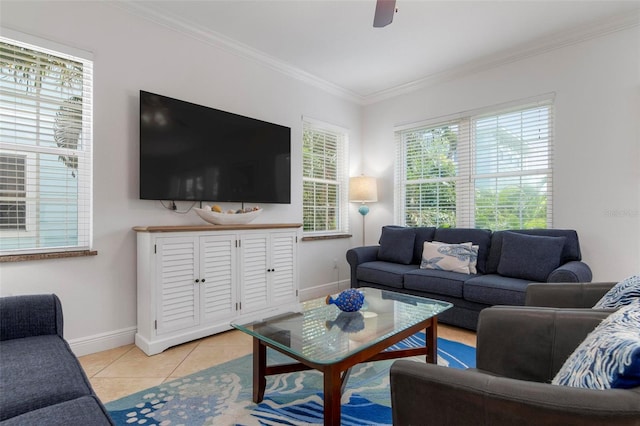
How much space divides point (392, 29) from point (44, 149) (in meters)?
3.01

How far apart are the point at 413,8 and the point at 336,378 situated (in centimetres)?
283

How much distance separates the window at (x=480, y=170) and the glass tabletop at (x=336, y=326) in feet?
6.31

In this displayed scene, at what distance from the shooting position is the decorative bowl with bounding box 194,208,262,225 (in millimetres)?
2854

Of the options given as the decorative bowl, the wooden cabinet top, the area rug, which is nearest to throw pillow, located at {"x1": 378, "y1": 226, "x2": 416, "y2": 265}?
the wooden cabinet top

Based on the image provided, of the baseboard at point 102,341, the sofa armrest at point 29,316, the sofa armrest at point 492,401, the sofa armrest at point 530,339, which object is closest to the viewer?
the sofa armrest at point 492,401

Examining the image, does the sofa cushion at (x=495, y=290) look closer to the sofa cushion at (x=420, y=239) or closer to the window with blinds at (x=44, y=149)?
the sofa cushion at (x=420, y=239)

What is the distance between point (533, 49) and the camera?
330 cm

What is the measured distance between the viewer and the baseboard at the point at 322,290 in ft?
13.2

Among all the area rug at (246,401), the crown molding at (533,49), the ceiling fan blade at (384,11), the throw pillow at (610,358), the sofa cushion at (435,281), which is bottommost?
the area rug at (246,401)

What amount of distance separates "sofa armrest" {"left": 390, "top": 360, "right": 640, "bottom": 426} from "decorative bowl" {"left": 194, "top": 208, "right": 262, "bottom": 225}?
7.51ft

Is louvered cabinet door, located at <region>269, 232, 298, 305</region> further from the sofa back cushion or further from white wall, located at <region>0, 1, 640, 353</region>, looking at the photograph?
the sofa back cushion

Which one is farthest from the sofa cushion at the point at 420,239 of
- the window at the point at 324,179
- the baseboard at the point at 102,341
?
the baseboard at the point at 102,341

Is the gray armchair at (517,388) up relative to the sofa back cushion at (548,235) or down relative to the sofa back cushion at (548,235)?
down

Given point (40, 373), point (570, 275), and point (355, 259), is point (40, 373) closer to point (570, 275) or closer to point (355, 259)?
point (355, 259)
